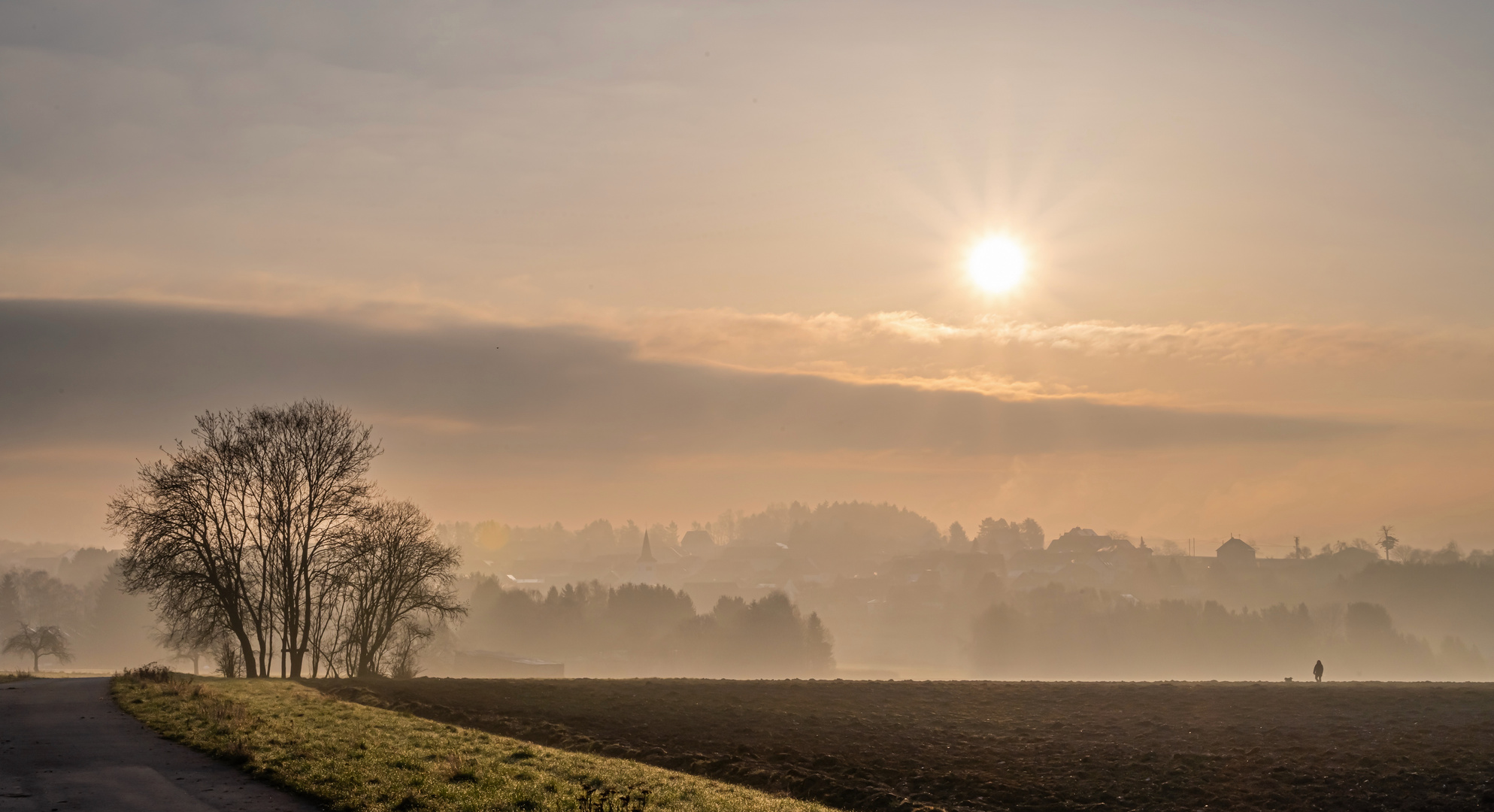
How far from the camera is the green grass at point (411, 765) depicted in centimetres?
1795

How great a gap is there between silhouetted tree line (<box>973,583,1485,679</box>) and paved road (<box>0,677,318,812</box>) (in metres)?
177

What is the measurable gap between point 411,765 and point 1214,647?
639 feet

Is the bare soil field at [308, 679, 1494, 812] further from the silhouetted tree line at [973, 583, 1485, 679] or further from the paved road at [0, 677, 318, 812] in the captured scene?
the silhouetted tree line at [973, 583, 1485, 679]

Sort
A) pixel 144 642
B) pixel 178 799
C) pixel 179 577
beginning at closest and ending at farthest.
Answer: pixel 178 799
pixel 179 577
pixel 144 642

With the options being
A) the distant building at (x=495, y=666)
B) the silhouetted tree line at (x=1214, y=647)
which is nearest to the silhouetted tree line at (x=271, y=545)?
the distant building at (x=495, y=666)

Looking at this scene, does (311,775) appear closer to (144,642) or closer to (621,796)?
(621,796)

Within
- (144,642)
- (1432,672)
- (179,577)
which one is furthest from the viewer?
(144,642)

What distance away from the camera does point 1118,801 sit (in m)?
25.2

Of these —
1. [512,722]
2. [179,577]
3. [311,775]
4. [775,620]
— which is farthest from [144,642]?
[311,775]

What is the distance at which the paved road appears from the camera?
667 inches

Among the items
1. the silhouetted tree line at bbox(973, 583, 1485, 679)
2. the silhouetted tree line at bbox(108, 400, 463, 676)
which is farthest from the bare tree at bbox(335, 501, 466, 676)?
the silhouetted tree line at bbox(973, 583, 1485, 679)

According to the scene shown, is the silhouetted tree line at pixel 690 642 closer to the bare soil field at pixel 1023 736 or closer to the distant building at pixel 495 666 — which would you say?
the distant building at pixel 495 666

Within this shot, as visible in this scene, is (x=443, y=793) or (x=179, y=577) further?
(x=179, y=577)

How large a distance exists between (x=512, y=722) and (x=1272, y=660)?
598 ft
